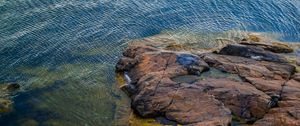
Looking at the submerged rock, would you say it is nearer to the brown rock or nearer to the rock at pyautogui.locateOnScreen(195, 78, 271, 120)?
the brown rock

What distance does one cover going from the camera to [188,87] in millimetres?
38125

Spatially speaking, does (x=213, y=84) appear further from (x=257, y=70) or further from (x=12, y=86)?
(x=12, y=86)

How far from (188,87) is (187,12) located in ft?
74.6

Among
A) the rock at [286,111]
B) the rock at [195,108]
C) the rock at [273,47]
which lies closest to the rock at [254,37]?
the rock at [273,47]

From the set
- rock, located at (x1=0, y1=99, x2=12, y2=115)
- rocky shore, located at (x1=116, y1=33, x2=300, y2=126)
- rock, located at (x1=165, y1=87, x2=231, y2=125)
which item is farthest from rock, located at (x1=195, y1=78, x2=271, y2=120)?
rock, located at (x1=0, y1=99, x2=12, y2=115)

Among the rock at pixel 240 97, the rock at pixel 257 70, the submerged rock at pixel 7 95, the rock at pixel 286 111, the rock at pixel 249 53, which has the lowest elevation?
the submerged rock at pixel 7 95

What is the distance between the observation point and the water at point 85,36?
1494 inches

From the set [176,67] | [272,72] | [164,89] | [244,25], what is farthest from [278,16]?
[164,89]

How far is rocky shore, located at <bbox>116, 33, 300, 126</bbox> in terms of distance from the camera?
116ft

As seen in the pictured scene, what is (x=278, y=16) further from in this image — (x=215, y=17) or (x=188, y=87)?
(x=188, y=87)

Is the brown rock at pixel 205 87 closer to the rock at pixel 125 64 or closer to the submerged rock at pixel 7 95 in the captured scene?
the rock at pixel 125 64

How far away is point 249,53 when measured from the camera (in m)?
46.1

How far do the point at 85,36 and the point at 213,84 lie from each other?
61.2 feet

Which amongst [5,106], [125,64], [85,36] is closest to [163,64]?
[125,64]
